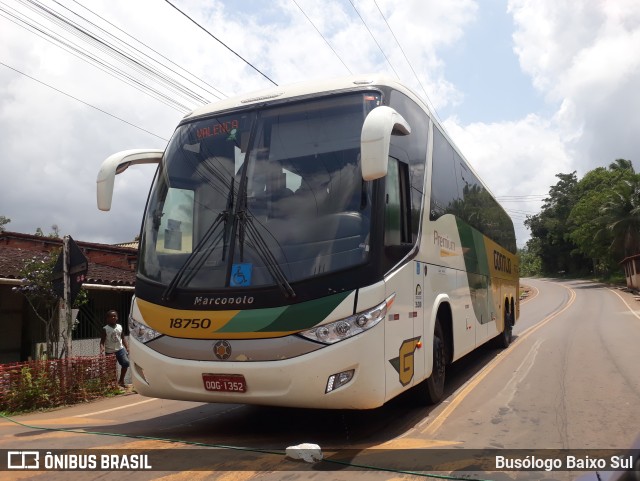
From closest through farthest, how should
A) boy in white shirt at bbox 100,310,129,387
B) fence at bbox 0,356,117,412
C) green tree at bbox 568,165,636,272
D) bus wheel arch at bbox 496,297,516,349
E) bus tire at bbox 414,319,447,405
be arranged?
bus tire at bbox 414,319,447,405, fence at bbox 0,356,117,412, boy in white shirt at bbox 100,310,129,387, bus wheel arch at bbox 496,297,516,349, green tree at bbox 568,165,636,272

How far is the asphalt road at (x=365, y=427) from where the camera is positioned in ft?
14.5

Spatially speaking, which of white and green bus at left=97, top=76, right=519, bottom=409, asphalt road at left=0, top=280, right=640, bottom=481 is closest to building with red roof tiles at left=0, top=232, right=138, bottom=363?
asphalt road at left=0, top=280, right=640, bottom=481

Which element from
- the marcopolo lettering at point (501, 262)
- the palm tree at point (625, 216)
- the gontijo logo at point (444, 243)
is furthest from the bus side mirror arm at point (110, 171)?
the palm tree at point (625, 216)

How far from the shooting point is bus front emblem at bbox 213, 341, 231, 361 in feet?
16.4

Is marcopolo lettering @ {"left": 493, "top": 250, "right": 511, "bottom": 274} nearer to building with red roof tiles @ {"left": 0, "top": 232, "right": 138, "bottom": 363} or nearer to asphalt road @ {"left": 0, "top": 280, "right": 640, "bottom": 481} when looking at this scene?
asphalt road @ {"left": 0, "top": 280, "right": 640, "bottom": 481}

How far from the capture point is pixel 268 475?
4219 mm

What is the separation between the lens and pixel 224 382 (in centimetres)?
502

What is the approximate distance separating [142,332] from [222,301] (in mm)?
1033

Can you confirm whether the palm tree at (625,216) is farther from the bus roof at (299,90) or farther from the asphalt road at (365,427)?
the bus roof at (299,90)

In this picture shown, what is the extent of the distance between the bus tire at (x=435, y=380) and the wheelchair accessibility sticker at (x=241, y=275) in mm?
2656

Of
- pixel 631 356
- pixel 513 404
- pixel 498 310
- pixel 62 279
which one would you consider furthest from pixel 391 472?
pixel 631 356

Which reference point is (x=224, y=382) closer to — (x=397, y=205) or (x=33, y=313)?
(x=397, y=205)

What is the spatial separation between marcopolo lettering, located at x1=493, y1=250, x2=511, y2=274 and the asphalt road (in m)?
3.08

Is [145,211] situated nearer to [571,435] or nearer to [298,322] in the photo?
[298,322]
